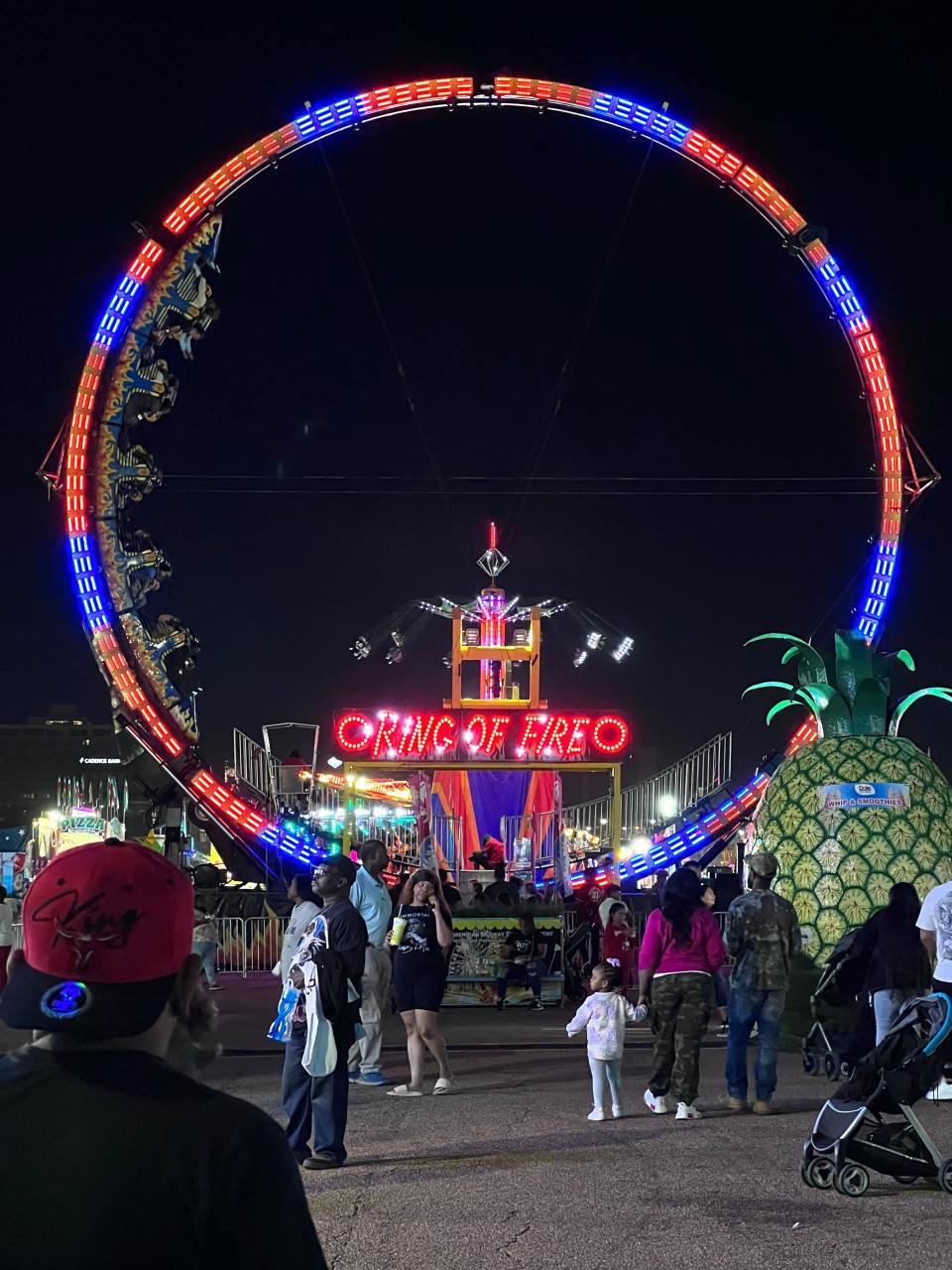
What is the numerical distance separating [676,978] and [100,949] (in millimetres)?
7312

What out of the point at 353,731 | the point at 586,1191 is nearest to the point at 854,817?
the point at 586,1191

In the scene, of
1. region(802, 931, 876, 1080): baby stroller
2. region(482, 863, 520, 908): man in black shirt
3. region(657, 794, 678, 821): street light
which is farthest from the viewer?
region(657, 794, 678, 821): street light

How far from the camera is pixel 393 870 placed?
22797 mm

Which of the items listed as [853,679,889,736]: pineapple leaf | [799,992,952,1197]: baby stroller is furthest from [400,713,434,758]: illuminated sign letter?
[799,992,952,1197]: baby stroller

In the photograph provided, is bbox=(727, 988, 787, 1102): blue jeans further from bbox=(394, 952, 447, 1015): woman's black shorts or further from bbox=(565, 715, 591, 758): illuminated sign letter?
bbox=(565, 715, 591, 758): illuminated sign letter

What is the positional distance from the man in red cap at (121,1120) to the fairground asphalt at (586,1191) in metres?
3.86

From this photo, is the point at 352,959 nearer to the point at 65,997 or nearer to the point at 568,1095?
the point at 568,1095

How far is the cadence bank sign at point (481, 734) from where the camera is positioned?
20.0 metres

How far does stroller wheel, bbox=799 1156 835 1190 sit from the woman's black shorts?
12.0 ft

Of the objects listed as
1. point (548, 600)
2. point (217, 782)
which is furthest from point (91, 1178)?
point (548, 600)

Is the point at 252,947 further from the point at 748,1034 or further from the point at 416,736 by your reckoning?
the point at 748,1034

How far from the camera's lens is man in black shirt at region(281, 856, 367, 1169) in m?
7.55

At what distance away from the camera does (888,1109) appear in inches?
270

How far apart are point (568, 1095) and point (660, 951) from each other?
4.85 feet
